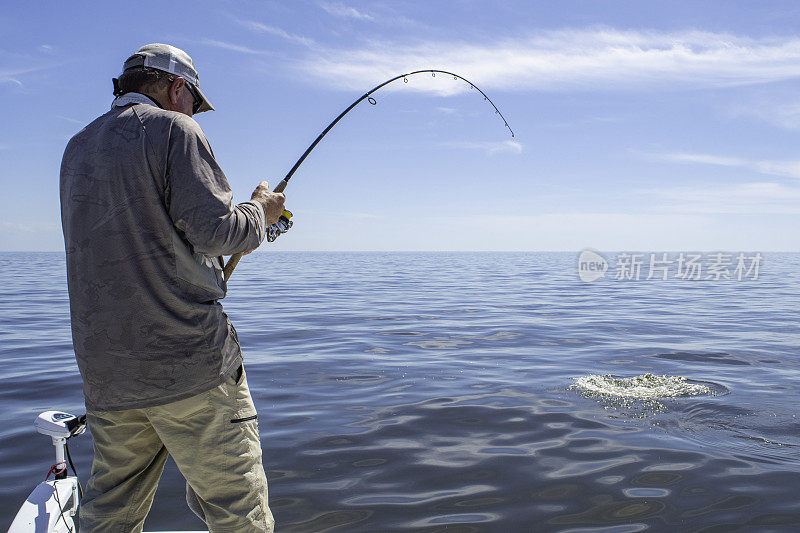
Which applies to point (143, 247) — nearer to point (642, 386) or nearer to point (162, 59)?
point (162, 59)

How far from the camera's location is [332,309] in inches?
553

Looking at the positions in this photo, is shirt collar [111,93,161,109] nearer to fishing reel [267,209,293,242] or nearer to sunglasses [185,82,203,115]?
sunglasses [185,82,203,115]

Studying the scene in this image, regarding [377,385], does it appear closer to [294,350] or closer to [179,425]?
[294,350]

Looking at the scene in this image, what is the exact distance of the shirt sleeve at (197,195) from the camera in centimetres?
210

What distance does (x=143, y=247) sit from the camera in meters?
2.13

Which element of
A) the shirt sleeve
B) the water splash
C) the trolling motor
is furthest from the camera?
the water splash

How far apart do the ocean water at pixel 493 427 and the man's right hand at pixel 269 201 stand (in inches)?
75.8

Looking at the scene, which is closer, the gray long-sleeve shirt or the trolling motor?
the gray long-sleeve shirt

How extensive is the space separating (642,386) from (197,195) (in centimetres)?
562

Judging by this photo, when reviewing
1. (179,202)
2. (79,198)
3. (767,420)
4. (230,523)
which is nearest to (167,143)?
(179,202)

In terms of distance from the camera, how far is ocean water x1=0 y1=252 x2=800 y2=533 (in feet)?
12.1

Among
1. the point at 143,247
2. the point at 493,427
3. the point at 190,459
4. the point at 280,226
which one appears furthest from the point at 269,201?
the point at 493,427

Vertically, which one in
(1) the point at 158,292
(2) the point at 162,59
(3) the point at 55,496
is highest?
(2) the point at 162,59

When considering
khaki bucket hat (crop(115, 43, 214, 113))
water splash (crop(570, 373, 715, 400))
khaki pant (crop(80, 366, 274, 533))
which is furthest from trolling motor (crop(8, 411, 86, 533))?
water splash (crop(570, 373, 715, 400))
